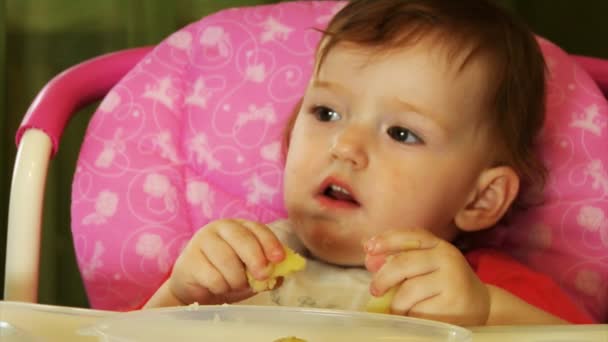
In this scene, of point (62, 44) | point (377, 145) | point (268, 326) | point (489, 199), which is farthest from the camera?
point (62, 44)

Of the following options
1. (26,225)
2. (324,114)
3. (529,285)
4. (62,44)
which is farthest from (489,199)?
(62,44)

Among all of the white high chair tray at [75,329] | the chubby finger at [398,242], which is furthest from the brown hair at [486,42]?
the white high chair tray at [75,329]

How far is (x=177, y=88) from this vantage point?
1.16 m

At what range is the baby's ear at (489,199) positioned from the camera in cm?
103

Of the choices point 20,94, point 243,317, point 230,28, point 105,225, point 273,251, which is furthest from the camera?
point 20,94

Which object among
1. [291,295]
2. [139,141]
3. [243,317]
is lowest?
[291,295]

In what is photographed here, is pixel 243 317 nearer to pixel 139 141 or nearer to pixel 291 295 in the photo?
pixel 291 295

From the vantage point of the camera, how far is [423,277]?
768 millimetres

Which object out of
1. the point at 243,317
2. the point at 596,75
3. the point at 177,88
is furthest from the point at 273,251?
the point at 596,75

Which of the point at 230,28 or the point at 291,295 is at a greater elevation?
the point at 230,28

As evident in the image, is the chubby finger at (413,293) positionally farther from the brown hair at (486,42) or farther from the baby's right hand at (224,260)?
the brown hair at (486,42)

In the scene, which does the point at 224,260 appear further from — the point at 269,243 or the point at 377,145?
the point at 377,145

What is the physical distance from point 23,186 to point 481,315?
50cm

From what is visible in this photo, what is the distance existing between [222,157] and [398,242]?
0.43 meters
